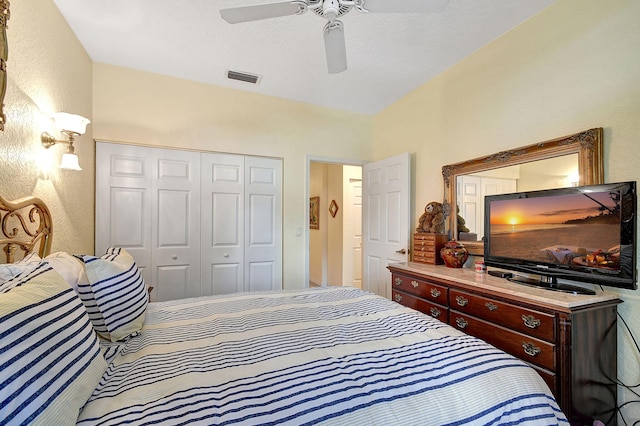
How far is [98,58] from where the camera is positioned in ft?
8.46

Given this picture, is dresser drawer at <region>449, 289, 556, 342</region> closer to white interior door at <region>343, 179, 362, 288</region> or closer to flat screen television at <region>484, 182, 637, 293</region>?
flat screen television at <region>484, 182, 637, 293</region>

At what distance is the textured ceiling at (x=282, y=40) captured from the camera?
6.47 feet

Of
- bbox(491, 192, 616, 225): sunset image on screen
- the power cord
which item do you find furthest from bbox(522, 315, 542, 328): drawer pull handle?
bbox(491, 192, 616, 225): sunset image on screen

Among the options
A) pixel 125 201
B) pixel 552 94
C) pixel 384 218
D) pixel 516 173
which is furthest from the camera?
pixel 384 218

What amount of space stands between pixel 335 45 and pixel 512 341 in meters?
2.06

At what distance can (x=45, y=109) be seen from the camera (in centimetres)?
176

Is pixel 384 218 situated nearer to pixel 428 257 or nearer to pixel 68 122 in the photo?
pixel 428 257

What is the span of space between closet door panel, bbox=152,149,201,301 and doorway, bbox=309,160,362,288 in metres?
1.99

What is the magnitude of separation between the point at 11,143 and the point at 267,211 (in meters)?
2.15

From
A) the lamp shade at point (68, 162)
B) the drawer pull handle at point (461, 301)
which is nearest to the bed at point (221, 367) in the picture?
the lamp shade at point (68, 162)

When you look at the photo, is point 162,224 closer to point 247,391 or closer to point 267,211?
point 267,211

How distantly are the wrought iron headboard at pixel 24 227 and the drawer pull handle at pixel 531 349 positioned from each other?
8.75 ft

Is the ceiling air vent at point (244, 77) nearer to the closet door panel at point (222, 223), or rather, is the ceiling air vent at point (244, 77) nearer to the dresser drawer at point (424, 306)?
the closet door panel at point (222, 223)

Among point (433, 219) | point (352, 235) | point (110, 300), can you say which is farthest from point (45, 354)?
point (352, 235)
